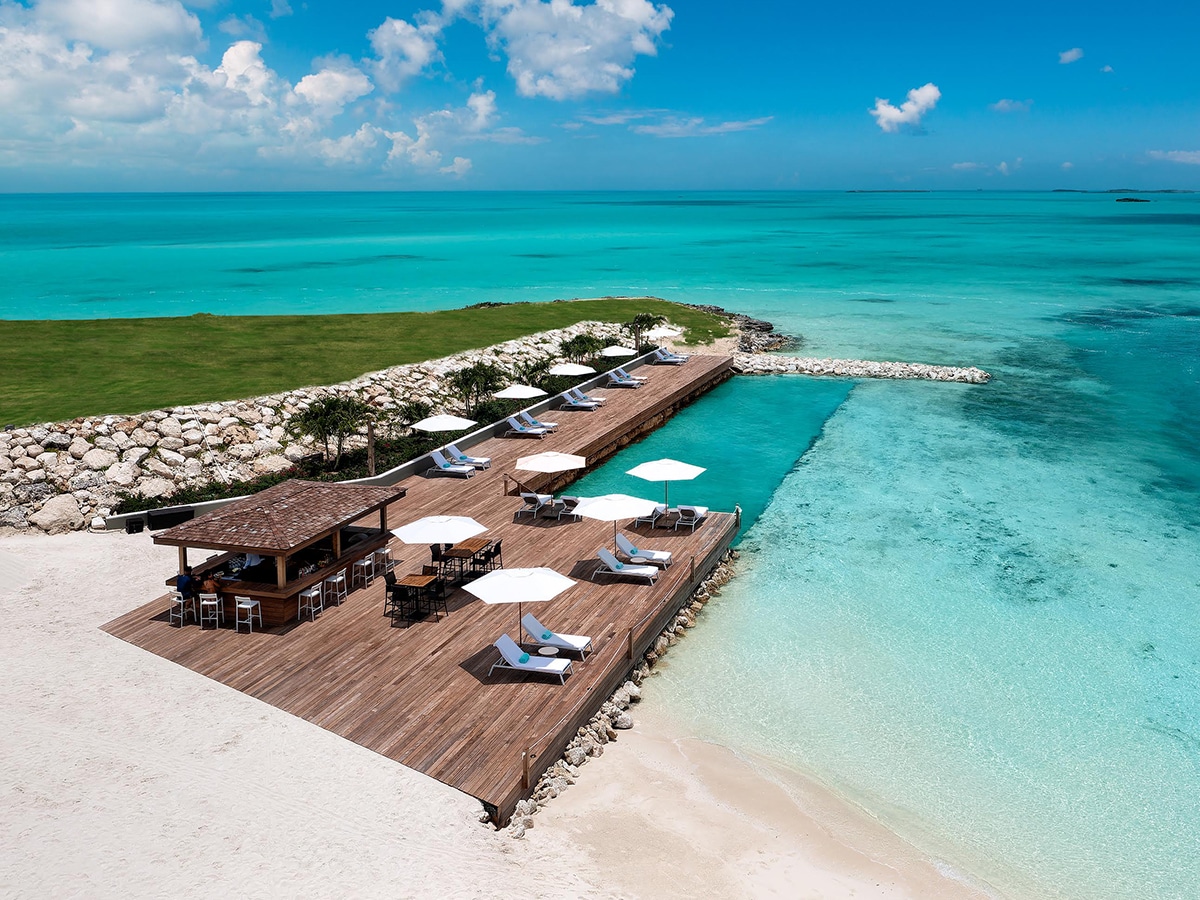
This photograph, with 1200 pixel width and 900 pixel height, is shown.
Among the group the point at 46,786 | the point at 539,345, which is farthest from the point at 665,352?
the point at 46,786

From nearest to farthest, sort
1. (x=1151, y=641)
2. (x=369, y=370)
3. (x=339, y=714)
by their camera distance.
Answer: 1. (x=339, y=714)
2. (x=1151, y=641)
3. (x=369, y=370)

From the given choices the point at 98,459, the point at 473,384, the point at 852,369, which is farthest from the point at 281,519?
the point at 852,369

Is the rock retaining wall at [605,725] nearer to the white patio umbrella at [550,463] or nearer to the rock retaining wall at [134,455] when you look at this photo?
the white patio umbrella at [550,463]

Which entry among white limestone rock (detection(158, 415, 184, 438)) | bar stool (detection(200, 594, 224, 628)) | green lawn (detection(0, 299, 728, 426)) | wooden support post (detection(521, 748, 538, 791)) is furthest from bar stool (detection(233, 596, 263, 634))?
green lawn (detection(0, 299, 728, 426))

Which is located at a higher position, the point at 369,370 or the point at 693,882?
the point at 369,370

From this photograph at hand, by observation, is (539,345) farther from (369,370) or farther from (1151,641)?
(1151,641)

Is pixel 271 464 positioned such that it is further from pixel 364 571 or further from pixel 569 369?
pixel 569 369

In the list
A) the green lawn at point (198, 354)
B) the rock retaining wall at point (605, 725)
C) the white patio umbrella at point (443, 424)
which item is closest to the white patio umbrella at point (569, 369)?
the green lawn at point (198, 354)
